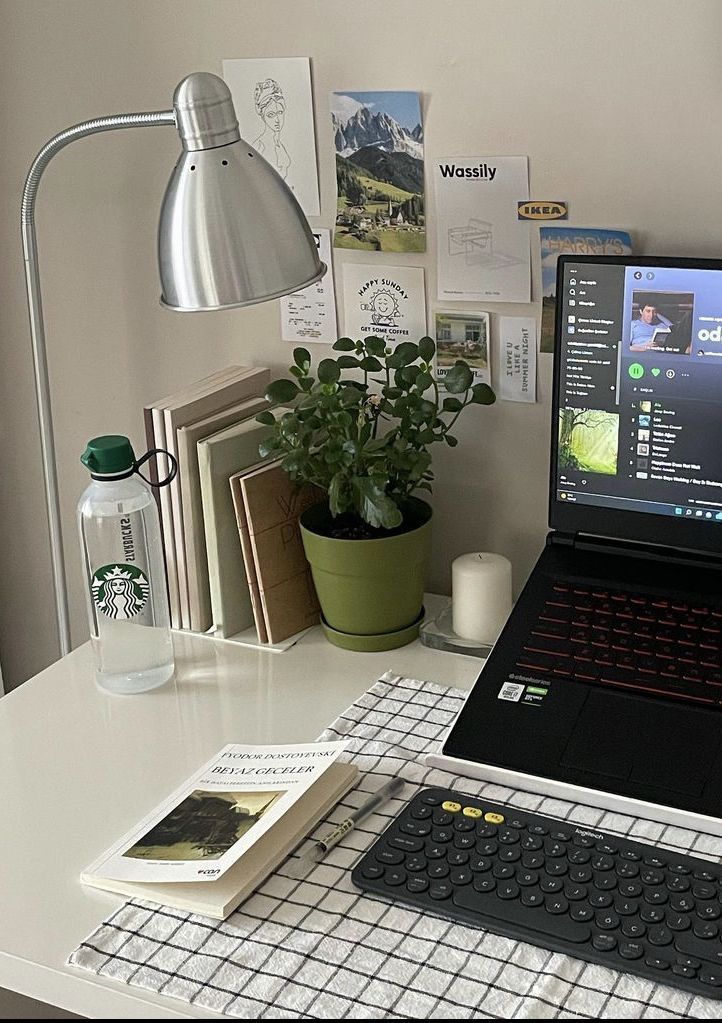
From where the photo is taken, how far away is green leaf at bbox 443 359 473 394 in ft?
4.41

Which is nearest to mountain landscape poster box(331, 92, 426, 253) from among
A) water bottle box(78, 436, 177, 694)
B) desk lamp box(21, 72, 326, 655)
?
desk lamp box(21, 72, 326, 655)

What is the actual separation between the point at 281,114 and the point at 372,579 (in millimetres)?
544

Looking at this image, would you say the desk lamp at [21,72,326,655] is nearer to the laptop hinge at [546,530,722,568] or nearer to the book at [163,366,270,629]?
the book at [163,366,270,629]

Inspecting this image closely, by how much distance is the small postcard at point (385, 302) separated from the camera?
4.67 feet

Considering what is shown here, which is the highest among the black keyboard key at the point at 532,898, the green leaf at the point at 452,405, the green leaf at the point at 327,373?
the green leaf at the point at 327,373

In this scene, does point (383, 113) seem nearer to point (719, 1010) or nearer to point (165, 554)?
point (165, 554)

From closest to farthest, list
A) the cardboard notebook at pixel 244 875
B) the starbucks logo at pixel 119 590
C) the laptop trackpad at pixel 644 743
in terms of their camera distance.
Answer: the cardboard notebook at pixel 244 875 → the laptop trackpad at pixel 644 743 → the starbucks logo at pixel 119 590

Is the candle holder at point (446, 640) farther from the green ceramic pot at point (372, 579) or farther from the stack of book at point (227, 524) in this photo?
the stack of book at point (227, 524)

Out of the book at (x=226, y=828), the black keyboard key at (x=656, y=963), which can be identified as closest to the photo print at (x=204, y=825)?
the book at (x=226, y=828)

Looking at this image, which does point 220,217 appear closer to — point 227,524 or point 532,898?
point 227,524

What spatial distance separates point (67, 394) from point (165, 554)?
38 centimetres

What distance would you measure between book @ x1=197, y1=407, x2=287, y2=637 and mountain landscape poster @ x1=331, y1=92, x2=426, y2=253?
10.0 inches

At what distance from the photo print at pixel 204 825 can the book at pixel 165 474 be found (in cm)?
40

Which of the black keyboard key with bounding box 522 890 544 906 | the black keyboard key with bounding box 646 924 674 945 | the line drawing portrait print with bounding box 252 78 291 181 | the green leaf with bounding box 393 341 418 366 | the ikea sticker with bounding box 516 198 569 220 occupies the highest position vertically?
the line drawing portrait print with bounding box 252 78 291 181
